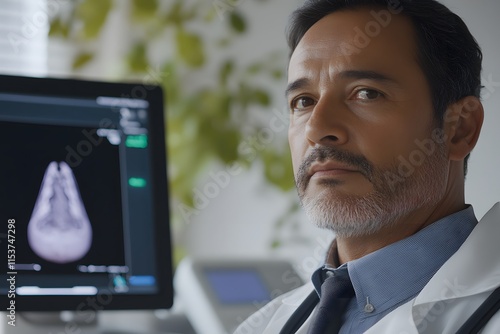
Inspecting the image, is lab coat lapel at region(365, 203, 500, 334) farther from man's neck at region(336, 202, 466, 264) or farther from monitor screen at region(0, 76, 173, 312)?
monitor screen at region(0, 76, 173, 312)

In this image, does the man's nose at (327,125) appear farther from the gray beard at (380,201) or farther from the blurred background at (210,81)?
the blurred background at (210,81)

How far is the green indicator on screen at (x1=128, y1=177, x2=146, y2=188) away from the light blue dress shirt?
43 centimetres

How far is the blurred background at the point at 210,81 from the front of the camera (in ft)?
6.06

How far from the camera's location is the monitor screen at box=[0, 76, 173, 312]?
46.9 inches

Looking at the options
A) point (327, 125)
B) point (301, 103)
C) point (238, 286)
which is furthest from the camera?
point (238, 286)

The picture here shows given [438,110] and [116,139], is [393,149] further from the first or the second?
[116,139]

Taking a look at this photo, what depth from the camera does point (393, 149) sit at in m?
1.01

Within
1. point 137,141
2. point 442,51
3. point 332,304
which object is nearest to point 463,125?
point 442,51

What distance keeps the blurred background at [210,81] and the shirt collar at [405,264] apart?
2.25ft

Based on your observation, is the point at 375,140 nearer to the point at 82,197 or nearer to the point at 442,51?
the point at 442,51

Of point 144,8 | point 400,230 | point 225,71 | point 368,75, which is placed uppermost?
point 144,8

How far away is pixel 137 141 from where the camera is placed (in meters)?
1.31

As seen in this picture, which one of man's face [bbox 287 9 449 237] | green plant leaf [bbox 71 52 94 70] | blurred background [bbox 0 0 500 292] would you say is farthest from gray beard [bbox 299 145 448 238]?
green plant leaf [bbox 71 52 94 70]

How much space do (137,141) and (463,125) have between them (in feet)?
1.82
